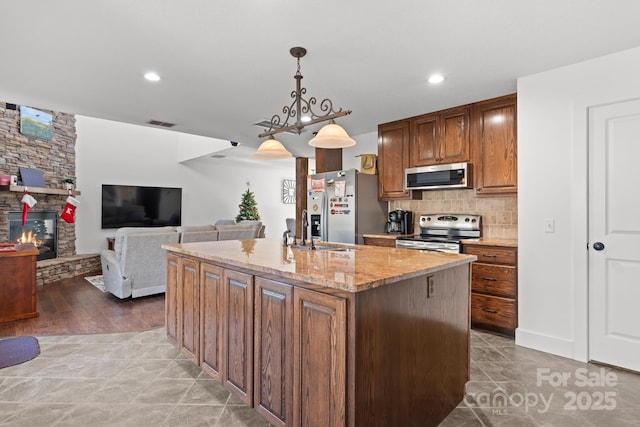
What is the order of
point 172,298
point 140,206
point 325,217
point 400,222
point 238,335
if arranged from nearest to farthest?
point 238,335, point 172,298, point 400,222, point 325,217, point 140,206

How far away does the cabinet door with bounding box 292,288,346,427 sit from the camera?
139cm

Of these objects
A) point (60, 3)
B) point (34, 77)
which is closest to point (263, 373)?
point (60, 3)

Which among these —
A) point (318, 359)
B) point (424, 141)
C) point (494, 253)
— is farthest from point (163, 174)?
point (318, 359)

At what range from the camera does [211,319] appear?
7.35ft

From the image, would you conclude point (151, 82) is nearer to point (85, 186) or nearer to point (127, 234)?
point (127, 234)

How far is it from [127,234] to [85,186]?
3532mm

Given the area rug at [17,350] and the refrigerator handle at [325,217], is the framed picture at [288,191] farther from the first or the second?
the area rug at [17,350]

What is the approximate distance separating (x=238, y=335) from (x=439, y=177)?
2890mm

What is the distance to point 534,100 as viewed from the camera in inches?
117

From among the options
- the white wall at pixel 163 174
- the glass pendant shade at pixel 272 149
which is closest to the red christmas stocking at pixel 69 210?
the white wall at pixel 163 174

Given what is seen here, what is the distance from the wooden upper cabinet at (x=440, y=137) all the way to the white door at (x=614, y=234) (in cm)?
122

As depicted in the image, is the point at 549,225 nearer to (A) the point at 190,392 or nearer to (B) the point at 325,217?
(B) the point at 325,217


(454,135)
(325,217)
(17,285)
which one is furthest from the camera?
(325,217)

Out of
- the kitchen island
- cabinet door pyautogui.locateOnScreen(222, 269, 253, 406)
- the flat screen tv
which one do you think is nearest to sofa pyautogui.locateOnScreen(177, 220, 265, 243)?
the kitchen island
